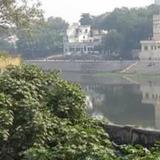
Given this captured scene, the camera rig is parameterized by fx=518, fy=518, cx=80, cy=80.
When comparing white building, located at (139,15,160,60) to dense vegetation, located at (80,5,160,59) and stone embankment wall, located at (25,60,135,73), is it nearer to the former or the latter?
stone embankment wall, located at (25,60,135,73)

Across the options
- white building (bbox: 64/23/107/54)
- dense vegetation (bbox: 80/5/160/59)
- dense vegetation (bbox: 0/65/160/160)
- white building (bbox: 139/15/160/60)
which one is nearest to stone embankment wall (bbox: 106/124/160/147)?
dense vegetation (bbox: 0/65/160/160)

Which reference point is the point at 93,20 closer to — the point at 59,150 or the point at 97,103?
the point at 97,103

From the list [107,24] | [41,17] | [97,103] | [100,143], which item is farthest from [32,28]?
[107,24]

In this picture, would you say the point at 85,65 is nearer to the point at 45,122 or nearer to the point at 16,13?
the point at 16,13

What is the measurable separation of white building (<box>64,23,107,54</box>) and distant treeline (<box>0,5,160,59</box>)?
82 cm

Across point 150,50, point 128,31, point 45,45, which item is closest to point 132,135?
point 150,50

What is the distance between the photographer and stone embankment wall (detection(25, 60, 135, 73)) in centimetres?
4800

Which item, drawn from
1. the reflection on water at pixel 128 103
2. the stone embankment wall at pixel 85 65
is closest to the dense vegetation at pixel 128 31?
the stone embankment wall at pixel 85 65

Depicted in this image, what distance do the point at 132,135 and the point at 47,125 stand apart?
92.1 inches

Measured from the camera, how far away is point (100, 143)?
4.18 meters

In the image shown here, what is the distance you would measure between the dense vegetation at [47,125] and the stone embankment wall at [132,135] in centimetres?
107

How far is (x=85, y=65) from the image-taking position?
169 ft

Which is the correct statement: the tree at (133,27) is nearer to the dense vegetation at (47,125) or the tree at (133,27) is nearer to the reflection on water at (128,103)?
the reflection on water at (128,103)

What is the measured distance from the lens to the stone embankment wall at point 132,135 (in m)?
6.33
